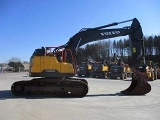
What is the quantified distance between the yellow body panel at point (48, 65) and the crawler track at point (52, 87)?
20.8 inches

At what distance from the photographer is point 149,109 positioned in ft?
35.6

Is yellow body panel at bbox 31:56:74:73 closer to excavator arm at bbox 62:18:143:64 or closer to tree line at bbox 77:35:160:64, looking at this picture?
excavator arm at bbox 62:18:143:64

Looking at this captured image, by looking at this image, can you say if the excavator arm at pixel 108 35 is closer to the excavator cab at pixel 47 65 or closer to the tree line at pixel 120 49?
the excavator cab at pixel 47 65

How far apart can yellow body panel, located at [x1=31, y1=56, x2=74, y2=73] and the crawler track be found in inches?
20.8

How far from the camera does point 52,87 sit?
14664 millimetres

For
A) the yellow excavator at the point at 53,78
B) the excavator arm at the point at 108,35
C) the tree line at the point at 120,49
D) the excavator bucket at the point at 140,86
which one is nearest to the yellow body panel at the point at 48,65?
the yellow excavator at the point at 53,78

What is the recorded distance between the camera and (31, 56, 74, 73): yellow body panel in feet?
48.2

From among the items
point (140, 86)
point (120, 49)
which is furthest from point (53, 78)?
point (120, 49)

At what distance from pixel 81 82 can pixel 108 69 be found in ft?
71.2

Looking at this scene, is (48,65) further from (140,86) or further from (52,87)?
(140,86)

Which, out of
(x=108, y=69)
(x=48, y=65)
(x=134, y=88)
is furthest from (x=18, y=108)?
(x=108, y=69)

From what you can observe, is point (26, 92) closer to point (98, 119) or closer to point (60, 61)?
point (60, 61)

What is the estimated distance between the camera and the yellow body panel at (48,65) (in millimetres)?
14680

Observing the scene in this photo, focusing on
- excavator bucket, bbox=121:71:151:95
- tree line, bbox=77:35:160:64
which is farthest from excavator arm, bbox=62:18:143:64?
tree line, bbox=77:35:160:64
